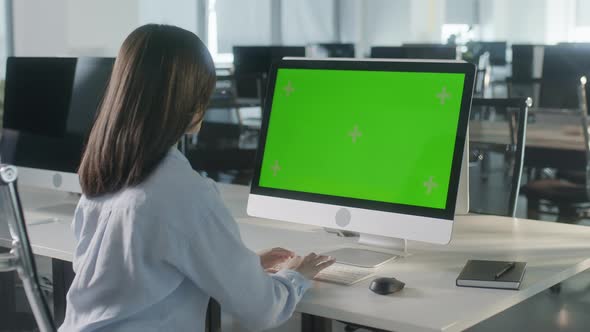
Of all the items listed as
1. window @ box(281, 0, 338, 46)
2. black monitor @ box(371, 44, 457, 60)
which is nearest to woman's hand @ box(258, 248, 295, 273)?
black monitor @ box(371, 44, 457, 60)

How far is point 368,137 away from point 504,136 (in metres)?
1.14

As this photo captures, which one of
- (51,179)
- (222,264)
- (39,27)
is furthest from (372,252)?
(39,27)

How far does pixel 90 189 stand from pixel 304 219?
26.8 inches

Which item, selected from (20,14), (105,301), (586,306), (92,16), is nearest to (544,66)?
(586,306)

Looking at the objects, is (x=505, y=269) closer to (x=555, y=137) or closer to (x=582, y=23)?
(x=555, y=137)

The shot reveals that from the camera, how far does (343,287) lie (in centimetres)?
192

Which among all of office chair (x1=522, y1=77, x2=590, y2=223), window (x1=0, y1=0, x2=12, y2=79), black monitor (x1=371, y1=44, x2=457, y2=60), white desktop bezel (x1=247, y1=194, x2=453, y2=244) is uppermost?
window (x1=0, y1=0, x2=12, y2=79)

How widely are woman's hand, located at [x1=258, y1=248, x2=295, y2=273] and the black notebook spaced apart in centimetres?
39

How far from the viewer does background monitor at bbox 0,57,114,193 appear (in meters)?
2.76

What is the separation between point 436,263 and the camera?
7.00ft

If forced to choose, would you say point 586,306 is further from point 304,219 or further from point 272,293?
point 272,293

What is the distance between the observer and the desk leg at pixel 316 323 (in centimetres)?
211

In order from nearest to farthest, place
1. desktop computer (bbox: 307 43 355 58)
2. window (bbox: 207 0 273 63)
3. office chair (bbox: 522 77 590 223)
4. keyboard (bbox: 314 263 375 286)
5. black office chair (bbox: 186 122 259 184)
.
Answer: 1. keyboard (bbox: 314 263 375 286)
2. office chair (bbox: 522 77 590 223)
3. black office chair (bbox: 186 122 259 184)
4. desktop computer (bbox: 307 43 355 58)
5. window (bbox: 207 0 273 63)

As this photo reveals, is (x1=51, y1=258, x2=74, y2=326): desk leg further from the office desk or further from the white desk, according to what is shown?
the office desk
